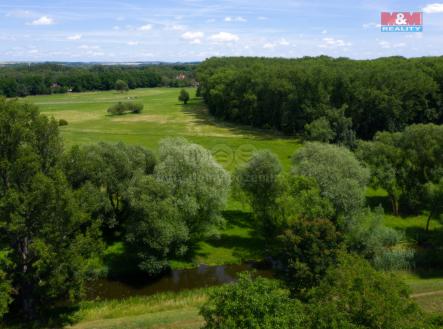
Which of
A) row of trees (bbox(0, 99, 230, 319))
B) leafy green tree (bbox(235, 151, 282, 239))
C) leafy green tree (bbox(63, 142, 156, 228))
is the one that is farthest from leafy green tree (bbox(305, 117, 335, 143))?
leafy green tree (bbox(63, 142, 156, 228))

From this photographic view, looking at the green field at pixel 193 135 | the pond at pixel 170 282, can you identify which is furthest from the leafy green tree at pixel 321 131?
the pond at pixel 170 282

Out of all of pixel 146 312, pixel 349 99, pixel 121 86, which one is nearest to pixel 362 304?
pixel 146 312

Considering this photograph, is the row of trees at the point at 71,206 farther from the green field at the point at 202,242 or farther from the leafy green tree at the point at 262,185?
the green field at the point at 202,242

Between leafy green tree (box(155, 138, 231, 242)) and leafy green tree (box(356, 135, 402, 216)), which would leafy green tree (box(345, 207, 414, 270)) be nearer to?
leafy green tree (box(356, 135, 402, 216))

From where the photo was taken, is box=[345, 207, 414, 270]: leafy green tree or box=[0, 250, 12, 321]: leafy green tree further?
box=[345, 207, 414, 270]: leafy green tree

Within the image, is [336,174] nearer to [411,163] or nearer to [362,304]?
[411,163]

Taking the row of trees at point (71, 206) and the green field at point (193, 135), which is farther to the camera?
the green field at point (193, 135)

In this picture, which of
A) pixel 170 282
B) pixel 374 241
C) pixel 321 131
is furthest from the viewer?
pixel 321 131
